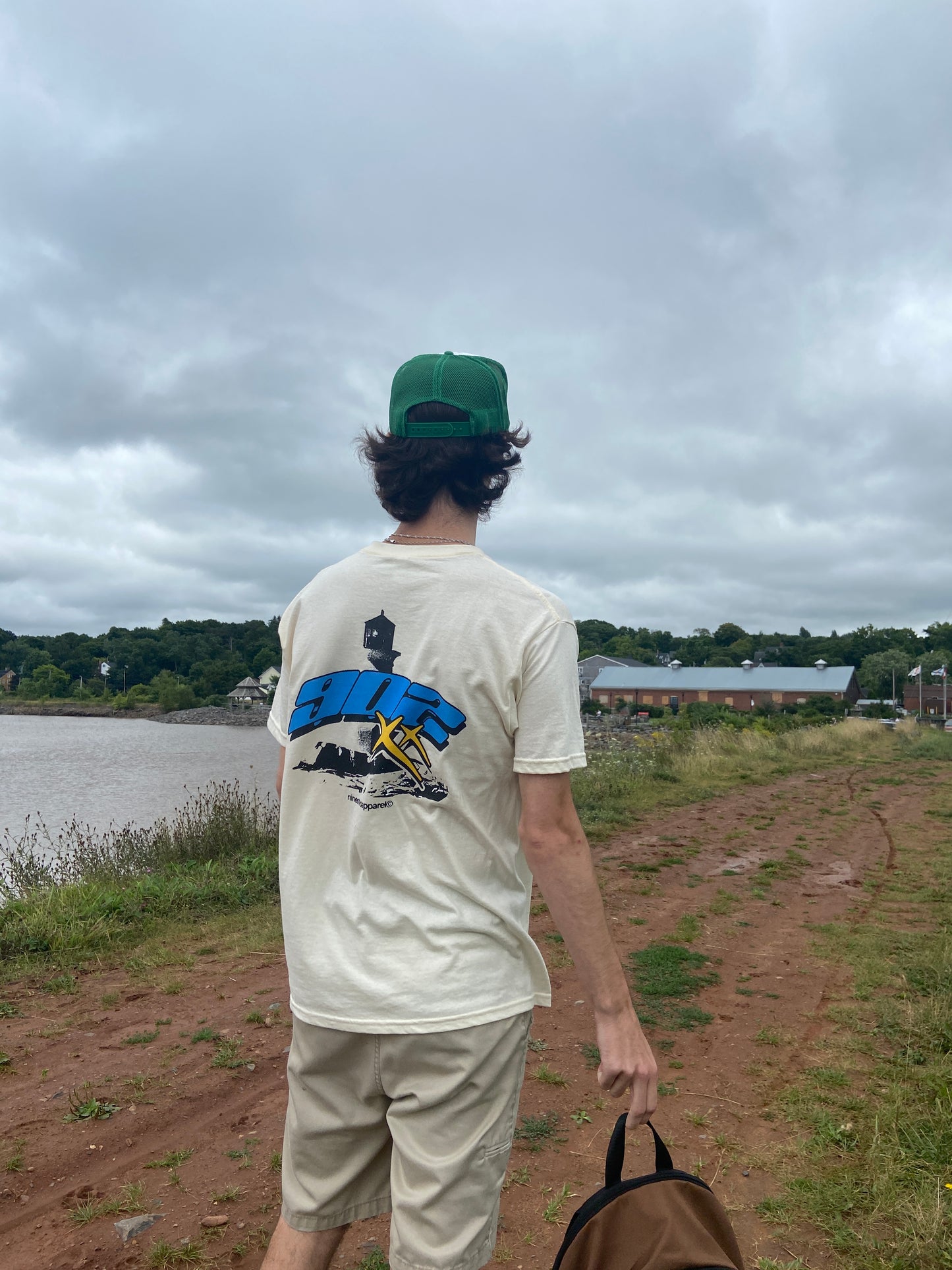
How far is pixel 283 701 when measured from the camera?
178 centimetres

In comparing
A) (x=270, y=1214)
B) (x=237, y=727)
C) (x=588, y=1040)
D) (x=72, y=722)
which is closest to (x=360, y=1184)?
(x=270, y=1214)

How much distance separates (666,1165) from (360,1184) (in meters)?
0.60

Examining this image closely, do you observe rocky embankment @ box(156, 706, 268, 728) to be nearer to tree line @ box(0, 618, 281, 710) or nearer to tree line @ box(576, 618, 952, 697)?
tree line @ box(0, 618, 281, 710)

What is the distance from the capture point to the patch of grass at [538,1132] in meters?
3.13

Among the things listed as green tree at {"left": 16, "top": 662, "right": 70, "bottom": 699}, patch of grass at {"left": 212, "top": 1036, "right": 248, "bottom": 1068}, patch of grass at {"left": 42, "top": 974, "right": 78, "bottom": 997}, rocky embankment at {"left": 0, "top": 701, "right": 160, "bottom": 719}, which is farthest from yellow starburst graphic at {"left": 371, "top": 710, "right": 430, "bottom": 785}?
green tree at {"left": 16, "top": 662, "right": 70, "bottom": 699}

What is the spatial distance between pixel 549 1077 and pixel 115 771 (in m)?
20.1

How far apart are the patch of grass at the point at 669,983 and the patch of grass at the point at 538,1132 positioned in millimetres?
1132

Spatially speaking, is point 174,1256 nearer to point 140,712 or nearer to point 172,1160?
point 172,1160

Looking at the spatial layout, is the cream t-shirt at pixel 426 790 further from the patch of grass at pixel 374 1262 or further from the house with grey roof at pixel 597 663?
the house with grey roof at pixel 597 663

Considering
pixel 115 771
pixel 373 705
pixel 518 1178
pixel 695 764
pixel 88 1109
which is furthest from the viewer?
pixel 115 771

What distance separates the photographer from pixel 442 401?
1.71 meters

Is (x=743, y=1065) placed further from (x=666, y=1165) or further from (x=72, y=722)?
(x=72, y=722)

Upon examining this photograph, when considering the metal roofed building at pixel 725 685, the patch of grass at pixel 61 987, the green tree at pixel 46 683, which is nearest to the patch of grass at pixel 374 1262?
the patch of grass at pixel 61 987

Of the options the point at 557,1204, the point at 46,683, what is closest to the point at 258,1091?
the point at 557,1204
